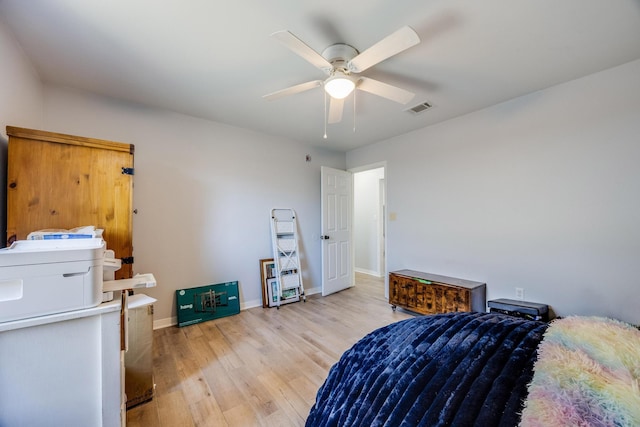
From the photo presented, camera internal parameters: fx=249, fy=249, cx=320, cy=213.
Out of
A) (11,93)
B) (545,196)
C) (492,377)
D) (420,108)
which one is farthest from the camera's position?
(420,108)

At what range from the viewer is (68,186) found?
72.4 inches

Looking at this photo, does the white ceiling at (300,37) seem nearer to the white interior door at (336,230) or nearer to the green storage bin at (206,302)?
the white interior door at (336,230)

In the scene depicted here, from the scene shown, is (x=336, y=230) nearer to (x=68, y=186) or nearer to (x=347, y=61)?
(x=347, y=61)

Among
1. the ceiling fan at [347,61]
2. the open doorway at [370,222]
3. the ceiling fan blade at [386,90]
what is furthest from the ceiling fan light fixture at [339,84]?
the open doorway at [370,222]

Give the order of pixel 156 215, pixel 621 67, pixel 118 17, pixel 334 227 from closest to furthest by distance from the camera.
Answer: pixel 118 17
pixel 621 67
pixel 156 215
pixel 334 227

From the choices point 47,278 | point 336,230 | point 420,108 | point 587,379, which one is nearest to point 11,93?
point 47,278

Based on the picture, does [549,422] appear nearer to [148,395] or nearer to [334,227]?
[148,395]

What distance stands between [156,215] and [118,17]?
1.97 meters

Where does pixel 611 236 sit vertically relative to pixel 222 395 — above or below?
above

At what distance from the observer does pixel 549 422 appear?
583 millimetres

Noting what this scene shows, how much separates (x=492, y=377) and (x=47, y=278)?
5.64ft

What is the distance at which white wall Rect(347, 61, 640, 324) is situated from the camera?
2.20 metres

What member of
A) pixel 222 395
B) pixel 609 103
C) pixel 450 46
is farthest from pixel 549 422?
pixel 609 103

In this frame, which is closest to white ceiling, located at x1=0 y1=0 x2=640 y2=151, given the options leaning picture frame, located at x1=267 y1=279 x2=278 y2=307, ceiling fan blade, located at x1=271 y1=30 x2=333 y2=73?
ceiling fan blade, located at x1=271 y1=30 x2=333 y2=73
